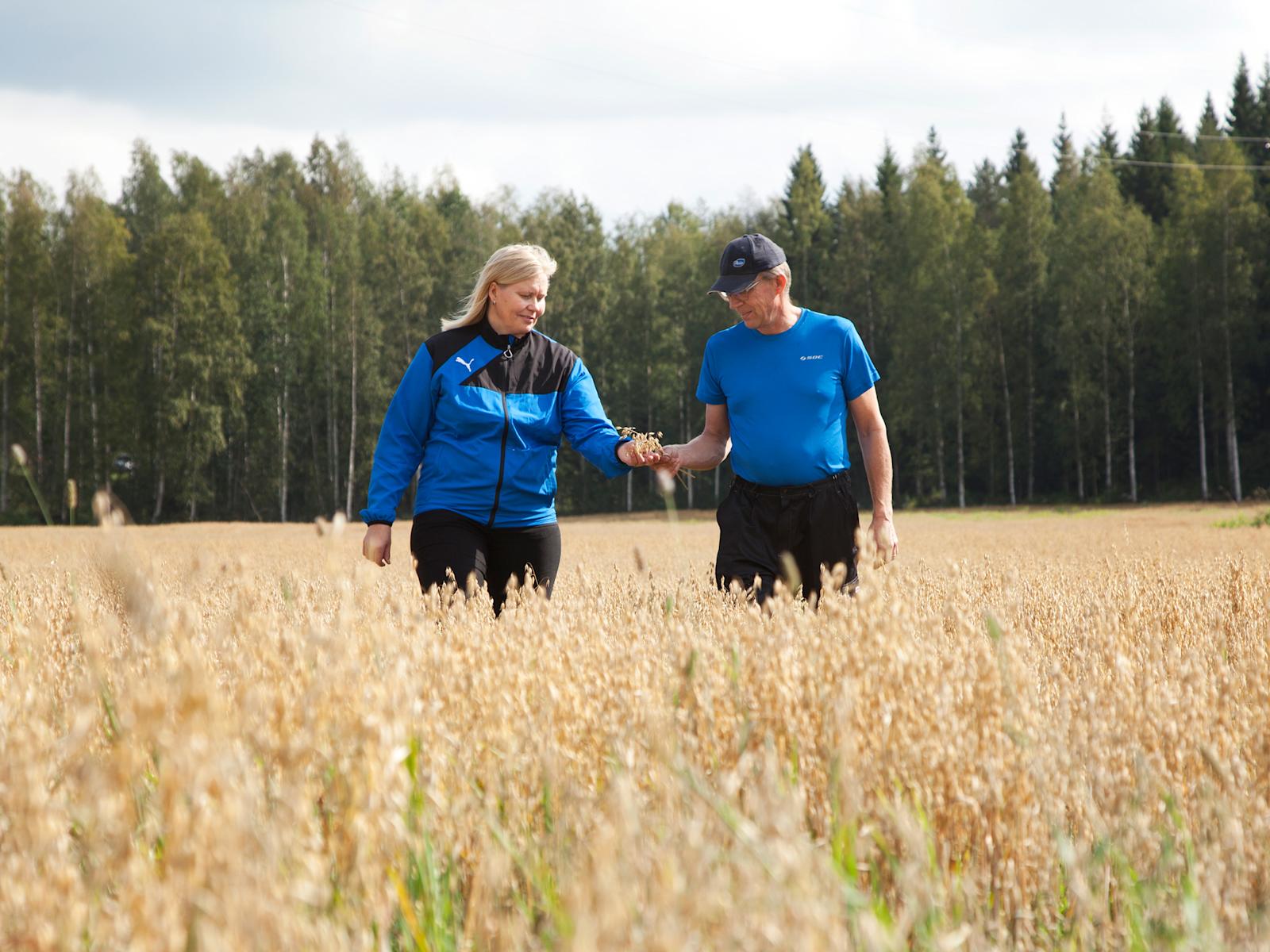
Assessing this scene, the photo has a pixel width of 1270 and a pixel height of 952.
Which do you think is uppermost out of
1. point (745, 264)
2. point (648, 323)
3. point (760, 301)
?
point (648, 323)

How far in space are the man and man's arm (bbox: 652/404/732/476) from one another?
24cm

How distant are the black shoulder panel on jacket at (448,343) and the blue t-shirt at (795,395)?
1.06 meters

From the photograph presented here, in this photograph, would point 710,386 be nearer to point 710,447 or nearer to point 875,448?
Answer: point 710,447

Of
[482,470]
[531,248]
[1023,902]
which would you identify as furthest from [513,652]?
[531,248]

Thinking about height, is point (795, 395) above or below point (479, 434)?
above

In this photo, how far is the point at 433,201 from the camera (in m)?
56.3

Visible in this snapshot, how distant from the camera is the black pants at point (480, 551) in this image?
194 inches

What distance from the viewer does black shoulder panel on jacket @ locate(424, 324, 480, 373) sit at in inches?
197

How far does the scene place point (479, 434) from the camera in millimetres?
4992

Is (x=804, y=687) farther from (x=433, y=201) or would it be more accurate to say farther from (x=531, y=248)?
(x=433, y=201)

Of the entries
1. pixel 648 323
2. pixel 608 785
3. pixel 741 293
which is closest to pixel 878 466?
pixel 741 293

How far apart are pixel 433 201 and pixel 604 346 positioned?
13.1 metres

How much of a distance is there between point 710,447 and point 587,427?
25.1 inches

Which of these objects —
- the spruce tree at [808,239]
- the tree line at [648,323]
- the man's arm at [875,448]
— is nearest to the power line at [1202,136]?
the tree line at [648,323]
